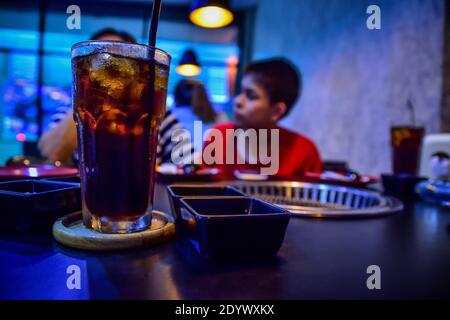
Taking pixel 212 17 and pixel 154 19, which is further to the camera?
pixel 212 17

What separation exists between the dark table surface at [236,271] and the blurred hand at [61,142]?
6.28 ft

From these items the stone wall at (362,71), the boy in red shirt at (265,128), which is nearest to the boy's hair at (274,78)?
the boy in red shirt at (265,128)

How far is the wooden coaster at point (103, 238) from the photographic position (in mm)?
460

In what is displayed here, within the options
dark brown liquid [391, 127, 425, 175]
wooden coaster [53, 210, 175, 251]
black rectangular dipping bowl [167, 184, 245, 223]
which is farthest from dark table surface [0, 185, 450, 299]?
dark brown liquid [391, 127, 425, 175]

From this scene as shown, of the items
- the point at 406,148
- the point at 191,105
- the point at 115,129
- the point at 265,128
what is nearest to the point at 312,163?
the point at 265,128

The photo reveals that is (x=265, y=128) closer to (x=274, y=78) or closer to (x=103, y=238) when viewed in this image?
(x=274, y=78)

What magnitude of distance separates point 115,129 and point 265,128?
7.19 ft

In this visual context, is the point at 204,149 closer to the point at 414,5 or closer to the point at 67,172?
the point at 67,172

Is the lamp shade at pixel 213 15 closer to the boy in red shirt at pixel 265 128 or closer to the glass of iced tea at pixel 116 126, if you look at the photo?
the boy in red shirt at pixel 265 128

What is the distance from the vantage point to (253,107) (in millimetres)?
2535

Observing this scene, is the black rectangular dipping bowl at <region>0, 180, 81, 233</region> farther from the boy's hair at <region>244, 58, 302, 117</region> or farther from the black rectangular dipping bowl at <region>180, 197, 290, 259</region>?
the boy's hair at <region>244, 58, 302, 117</region>

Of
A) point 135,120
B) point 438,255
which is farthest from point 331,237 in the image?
point 135,120

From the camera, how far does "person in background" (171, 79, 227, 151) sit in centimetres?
452
